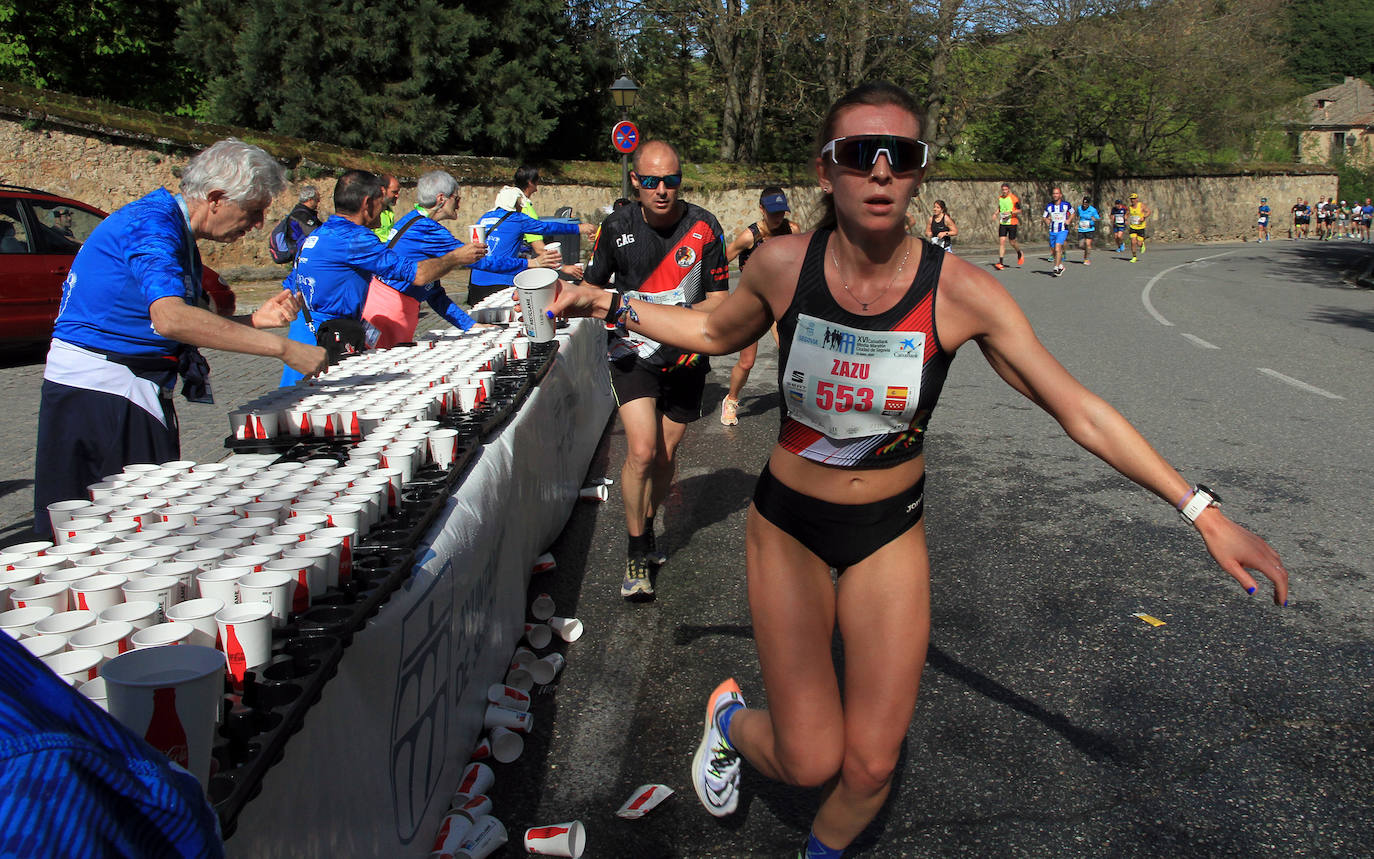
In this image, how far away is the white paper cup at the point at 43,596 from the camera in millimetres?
1994

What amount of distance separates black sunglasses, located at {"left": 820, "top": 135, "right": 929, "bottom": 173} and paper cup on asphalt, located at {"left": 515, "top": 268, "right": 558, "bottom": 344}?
1.27 m

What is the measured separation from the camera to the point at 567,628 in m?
4.54

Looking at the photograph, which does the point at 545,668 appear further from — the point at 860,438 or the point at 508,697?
the point at 860,438

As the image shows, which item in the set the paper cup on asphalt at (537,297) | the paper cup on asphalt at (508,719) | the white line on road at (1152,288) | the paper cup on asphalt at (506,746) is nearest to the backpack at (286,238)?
the paper cup on asphalt at (537,297)

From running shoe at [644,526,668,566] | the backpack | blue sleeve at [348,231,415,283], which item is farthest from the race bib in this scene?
the backpack

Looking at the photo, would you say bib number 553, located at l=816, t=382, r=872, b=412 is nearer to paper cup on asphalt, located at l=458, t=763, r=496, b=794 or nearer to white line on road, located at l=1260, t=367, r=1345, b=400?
paper cup on asphalt, located at l=458, t=763, r=496, b=794

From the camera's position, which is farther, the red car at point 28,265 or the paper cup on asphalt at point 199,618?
the red car at point 28,265

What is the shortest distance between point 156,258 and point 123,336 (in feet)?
1.38

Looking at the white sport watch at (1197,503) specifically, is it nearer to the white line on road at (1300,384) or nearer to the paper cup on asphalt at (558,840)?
the paper cup on asphalt at (558,840)

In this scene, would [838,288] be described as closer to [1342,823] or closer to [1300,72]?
[1342,823]

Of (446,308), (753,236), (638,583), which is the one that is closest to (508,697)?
(638,583)

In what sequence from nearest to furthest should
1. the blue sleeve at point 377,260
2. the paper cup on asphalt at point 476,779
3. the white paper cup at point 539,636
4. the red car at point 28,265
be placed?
the paper cup on asphalt at point 476,779
the white paper cup at point 539,636
the blue sleeve at point 377,260
the red car at point 28,265

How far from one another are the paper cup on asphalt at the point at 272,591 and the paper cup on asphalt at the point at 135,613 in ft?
0.57

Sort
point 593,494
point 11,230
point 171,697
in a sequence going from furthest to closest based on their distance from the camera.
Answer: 1. point 11,230
2. point 593,494
3. point 171,697
